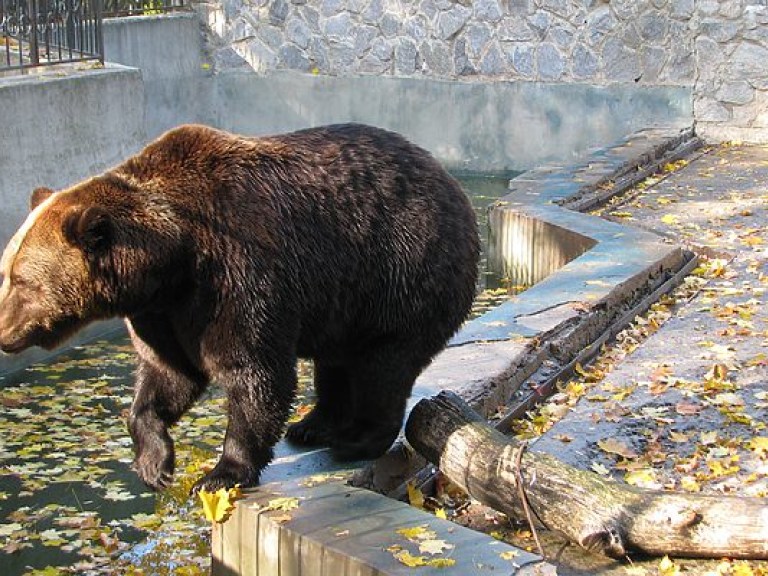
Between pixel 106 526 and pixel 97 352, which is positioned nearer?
pixel 106 526

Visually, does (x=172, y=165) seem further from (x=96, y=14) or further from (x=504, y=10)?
(x=504, y=10)

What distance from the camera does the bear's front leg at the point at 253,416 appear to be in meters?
4.84

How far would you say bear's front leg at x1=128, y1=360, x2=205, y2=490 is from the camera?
507cm

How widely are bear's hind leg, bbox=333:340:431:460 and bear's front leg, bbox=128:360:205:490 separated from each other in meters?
0.68

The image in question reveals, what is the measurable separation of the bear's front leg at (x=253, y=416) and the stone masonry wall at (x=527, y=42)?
34.1 ft

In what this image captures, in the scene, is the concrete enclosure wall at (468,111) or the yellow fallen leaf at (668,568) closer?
the yellow fallen leaf at (668,568)

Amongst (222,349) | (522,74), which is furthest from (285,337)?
(522,74)

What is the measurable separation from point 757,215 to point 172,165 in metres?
7.19

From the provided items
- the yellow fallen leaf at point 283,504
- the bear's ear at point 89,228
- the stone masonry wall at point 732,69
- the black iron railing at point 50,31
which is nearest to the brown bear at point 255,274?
the bear's ear at point 89,228

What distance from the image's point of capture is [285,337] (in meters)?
4.93

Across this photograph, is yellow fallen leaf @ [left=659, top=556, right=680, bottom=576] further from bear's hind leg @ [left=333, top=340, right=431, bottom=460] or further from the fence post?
the fence post

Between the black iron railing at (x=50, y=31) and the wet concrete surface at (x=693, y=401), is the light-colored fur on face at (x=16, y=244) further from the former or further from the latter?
the black iron railing at (x=50, y=31)

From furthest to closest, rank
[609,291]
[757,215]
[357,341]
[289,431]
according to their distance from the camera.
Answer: [757,215] → [609,291] → [289,431] → [357,341]

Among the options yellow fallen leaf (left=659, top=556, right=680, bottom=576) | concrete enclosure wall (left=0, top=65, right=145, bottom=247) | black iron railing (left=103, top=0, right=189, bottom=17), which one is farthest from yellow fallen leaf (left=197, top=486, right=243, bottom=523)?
black iron railing (left=103, top=0, right=189, bottom=17)
